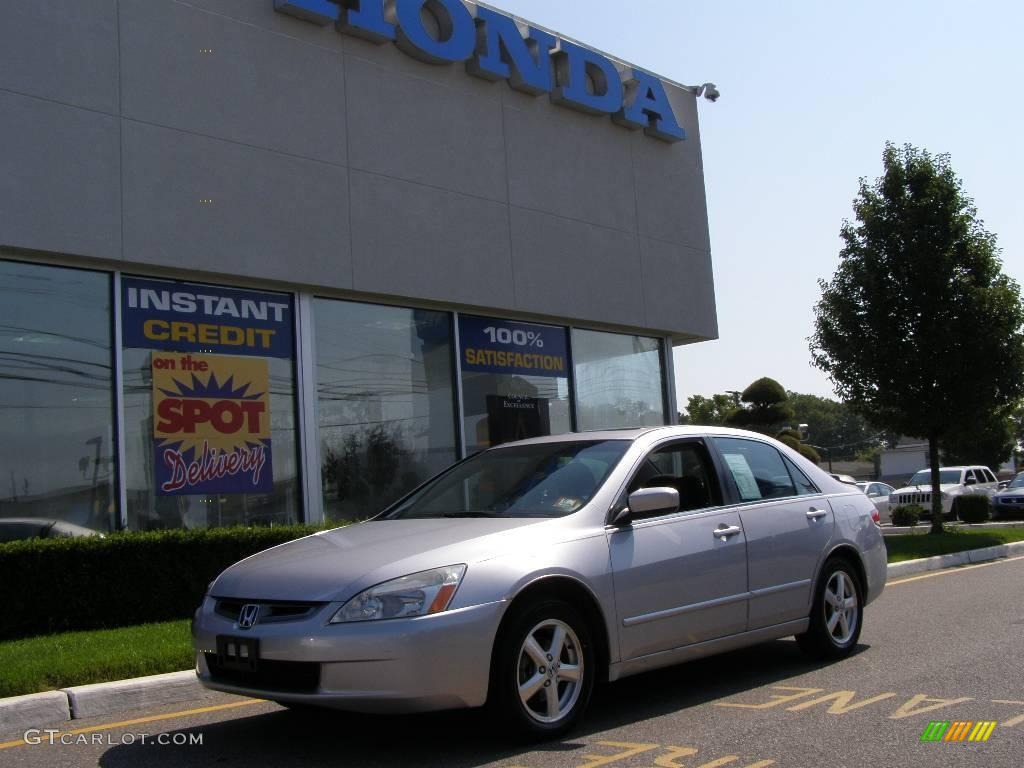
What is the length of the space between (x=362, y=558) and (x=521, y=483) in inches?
53.5

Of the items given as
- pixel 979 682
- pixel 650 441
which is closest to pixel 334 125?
pixel 650 441

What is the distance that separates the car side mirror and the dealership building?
251 inches

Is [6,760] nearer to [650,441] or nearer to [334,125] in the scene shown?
[650,441]

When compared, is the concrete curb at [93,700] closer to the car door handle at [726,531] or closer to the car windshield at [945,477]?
the car door handle at [726,531]

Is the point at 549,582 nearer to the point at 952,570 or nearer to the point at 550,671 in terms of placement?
the point at 550,671

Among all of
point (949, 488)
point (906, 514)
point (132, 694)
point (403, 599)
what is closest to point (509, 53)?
point (132, 694)

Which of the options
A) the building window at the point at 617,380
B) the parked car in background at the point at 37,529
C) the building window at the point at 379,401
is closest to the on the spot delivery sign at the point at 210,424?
the building window at the point at 379,401

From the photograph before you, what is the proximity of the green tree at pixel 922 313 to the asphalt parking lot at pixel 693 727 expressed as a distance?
42.2 ft

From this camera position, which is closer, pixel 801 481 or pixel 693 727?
pixel 693 727

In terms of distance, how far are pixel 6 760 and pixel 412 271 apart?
8.62m

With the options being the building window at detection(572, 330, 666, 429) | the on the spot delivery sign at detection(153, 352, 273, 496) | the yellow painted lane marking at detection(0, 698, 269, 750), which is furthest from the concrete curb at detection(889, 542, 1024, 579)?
the yellow painted lane marking at detection(0, 698, 269, 750)

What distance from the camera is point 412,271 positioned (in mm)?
13156

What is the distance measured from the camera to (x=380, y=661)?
463 centimetres

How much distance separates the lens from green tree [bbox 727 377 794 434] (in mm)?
45531
